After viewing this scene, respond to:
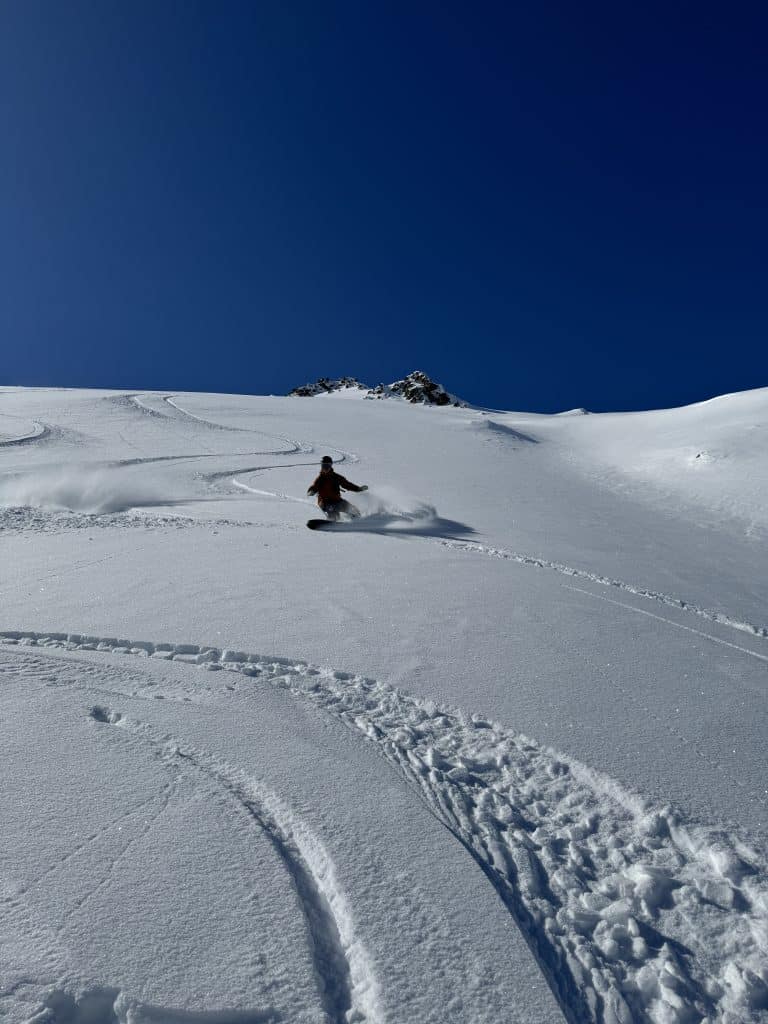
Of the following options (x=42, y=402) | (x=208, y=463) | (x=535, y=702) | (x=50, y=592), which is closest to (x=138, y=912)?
(x=535, y=702)

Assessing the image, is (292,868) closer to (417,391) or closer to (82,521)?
(82,521)

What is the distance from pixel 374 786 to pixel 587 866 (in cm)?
113

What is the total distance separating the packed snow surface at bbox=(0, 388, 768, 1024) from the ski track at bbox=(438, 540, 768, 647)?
60 mm

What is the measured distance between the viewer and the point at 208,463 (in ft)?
57.1

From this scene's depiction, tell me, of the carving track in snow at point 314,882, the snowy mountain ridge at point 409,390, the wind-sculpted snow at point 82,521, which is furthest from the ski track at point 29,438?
the snowy mountain ridge at point 409,390

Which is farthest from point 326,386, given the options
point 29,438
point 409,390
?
point 29,438

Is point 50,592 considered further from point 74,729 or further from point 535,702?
point 535,702

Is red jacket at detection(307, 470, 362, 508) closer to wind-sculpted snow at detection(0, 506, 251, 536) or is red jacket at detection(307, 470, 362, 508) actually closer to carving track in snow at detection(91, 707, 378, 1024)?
wind-sculpted snow at detection(0, 506, 251, 536)

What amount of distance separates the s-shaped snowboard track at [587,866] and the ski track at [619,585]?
133 inches

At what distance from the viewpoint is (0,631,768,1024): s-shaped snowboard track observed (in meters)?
2.24

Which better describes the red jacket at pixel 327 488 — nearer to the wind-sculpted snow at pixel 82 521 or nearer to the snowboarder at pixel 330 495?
the snowboarder at pixel 330 495

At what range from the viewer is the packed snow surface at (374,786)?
217cm

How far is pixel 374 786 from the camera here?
3254mm

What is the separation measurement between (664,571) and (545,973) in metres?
7.56
